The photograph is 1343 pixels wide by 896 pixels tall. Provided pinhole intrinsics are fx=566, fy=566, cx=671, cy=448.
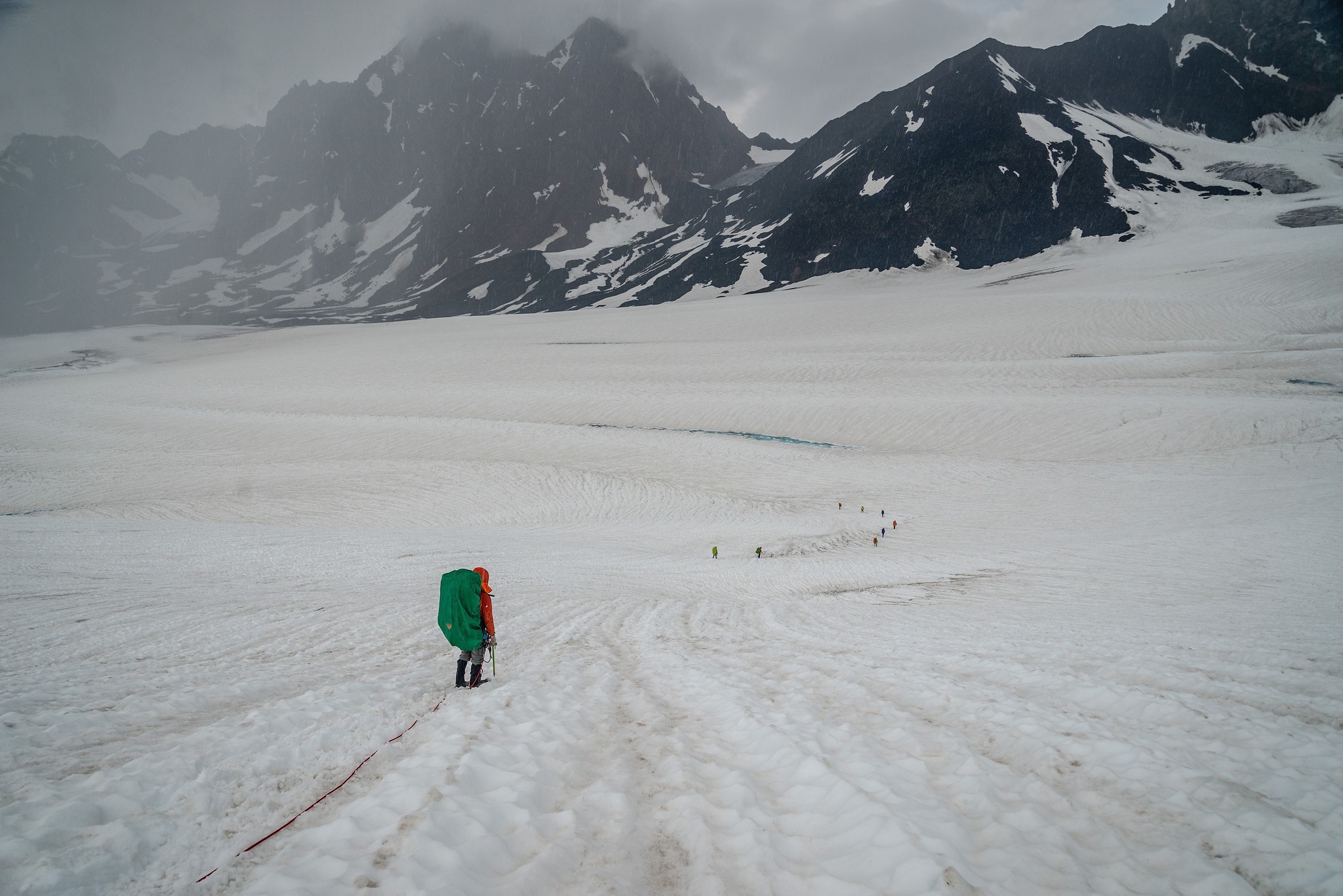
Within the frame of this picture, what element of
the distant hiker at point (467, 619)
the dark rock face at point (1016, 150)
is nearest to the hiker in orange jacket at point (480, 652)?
the distant hiker at point (467, 619)

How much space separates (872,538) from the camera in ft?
51.2

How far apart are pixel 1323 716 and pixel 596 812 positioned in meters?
5.06

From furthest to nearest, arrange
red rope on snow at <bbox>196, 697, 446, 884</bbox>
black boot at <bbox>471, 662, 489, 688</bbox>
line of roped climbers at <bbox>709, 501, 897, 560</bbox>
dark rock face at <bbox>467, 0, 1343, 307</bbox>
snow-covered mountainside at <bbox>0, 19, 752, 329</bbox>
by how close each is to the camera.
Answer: snow-covered mountainside at <bbox>0, 19, 752, 329</bbox>
dark rock face at <bbox>467, 0, 1343, 307</bbox>
line of roped climbers at <bbox>709, 501, 897, 560</bbox>
black boot at <bbox>471, 662, 489, 688</bbox>
red rope on snow at <bbox>196, 697, 446, 884</bbox>

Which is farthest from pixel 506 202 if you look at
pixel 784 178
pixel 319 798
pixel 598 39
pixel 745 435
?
pixel 319 798

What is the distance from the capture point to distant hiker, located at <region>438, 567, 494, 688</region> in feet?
18.3

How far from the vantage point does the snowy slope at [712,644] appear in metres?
2.91

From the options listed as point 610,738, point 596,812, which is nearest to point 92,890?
point 596,812

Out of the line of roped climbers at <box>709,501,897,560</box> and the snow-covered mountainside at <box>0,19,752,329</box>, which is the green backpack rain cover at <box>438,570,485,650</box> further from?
Result: the snow-covered mountainside at <box>0,19,752,329</box>

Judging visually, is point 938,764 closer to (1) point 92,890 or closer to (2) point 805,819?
(2) point 805,819

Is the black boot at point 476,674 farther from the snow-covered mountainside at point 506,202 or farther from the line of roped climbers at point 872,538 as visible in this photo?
the snow-covered mountainside at point 506,202

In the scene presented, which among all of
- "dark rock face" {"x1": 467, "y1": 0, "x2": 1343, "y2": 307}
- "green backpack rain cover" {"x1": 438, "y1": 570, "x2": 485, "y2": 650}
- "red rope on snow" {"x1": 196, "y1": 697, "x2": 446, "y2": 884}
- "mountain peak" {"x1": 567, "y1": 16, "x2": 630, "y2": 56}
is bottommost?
"red rope on snow" {"x1": 196, "y1": 697, "x2": 446, "y2": 884}

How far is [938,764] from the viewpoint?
3725mm

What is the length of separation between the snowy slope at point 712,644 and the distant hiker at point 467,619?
362 mm

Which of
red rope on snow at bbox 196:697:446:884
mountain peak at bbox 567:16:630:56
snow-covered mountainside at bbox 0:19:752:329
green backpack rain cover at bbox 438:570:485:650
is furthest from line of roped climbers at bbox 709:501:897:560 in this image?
mountain peak at bbox 567:16:630:56
